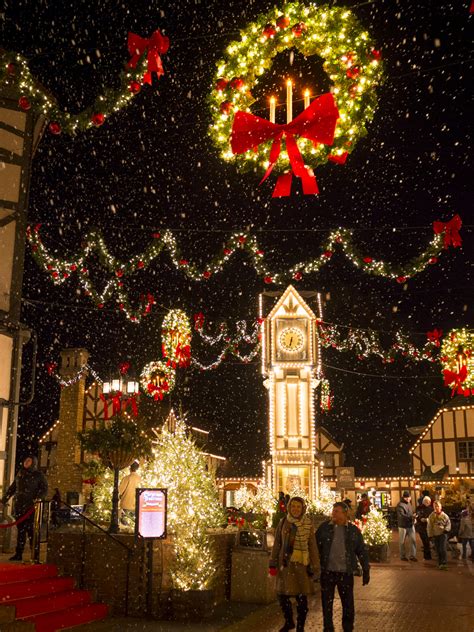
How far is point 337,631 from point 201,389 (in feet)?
141

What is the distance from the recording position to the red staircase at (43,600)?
30.3 feet

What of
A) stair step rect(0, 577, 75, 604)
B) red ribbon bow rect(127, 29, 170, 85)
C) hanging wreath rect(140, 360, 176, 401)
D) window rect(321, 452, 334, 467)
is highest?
red ribbon bow rect(127, 29, 170, 85)

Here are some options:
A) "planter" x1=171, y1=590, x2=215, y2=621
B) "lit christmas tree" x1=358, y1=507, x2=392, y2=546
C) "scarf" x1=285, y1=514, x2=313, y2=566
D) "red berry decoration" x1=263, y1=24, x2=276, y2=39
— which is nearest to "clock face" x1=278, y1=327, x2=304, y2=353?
"lit christmas tree" x1=358, y1=507, x2=392, y2=546

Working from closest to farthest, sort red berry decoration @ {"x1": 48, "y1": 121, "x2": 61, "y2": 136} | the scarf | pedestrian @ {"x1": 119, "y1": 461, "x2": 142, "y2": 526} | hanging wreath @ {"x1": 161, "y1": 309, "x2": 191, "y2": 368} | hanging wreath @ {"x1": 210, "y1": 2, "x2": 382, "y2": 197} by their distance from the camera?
the scarf, hanging wreath @ {"x1": 210, "y1": 2, "x2": 382, "y2": 197}, red berry decoration @ {"x1": 48, "y1": 121, "x2": 61, "y2": 136}, pedestrian @ {"x1": 119, "y1": 461, "x2": 142, "y2": 526}, hanging wreath @ {"x1": 161, "y1": 309, "x2": 191, "y2": 368}

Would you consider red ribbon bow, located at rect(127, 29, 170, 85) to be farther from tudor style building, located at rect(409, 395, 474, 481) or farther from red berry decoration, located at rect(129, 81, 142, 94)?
tudor style building, located at rect(409, 395, 474, 481)

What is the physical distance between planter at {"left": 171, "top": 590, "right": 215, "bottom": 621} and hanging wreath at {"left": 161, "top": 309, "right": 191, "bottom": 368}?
12.7 m

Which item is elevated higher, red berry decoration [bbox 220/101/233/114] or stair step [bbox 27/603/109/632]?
red berry decoration [bbox 220/101/233/114]

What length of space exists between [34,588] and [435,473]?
3691 centimetres

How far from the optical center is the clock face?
3509 cm

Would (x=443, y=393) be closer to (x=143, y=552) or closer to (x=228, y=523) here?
(x=228, y=523)

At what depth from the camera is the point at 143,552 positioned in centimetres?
1052

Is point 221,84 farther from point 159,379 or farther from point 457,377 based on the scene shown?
point 159,379

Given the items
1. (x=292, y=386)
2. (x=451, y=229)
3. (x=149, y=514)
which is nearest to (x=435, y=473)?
(x=292, y=386)

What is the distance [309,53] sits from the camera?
975 centimetres
